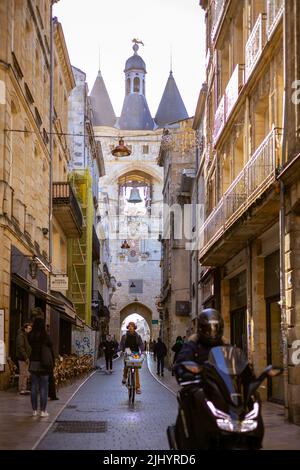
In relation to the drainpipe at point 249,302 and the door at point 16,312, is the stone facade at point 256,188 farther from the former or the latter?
the door at point 16,312

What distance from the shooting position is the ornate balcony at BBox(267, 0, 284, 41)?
1595 cm

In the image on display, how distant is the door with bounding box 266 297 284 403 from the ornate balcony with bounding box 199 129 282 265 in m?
1.72

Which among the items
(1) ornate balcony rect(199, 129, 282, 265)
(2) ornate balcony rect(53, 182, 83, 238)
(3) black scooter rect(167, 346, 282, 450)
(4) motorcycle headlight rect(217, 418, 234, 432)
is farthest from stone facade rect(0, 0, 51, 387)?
(4) motorcycle headlight rect(217, 418, 234, 432)

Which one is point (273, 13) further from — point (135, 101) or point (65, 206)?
point (135, 101)

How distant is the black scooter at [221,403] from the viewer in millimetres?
6215

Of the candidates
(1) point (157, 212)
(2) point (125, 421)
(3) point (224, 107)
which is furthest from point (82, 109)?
(1) point (157, 212)

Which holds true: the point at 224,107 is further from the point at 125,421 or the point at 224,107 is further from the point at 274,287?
the point at 125,421

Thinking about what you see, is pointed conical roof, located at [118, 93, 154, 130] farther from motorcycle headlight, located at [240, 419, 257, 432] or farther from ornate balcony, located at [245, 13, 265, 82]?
motorcycle headlight, located at [240, 419, 257, 432]

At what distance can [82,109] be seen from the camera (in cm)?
4581

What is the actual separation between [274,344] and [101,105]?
88703 mm

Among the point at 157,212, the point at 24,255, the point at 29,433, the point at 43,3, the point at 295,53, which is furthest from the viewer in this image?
the point at 157,212

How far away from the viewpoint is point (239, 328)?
2267 centimetres

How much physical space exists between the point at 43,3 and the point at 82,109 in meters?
17.9

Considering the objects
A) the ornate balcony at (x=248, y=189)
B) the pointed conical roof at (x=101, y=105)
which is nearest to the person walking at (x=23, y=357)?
the ornate balcony at (x=248, y=189)
